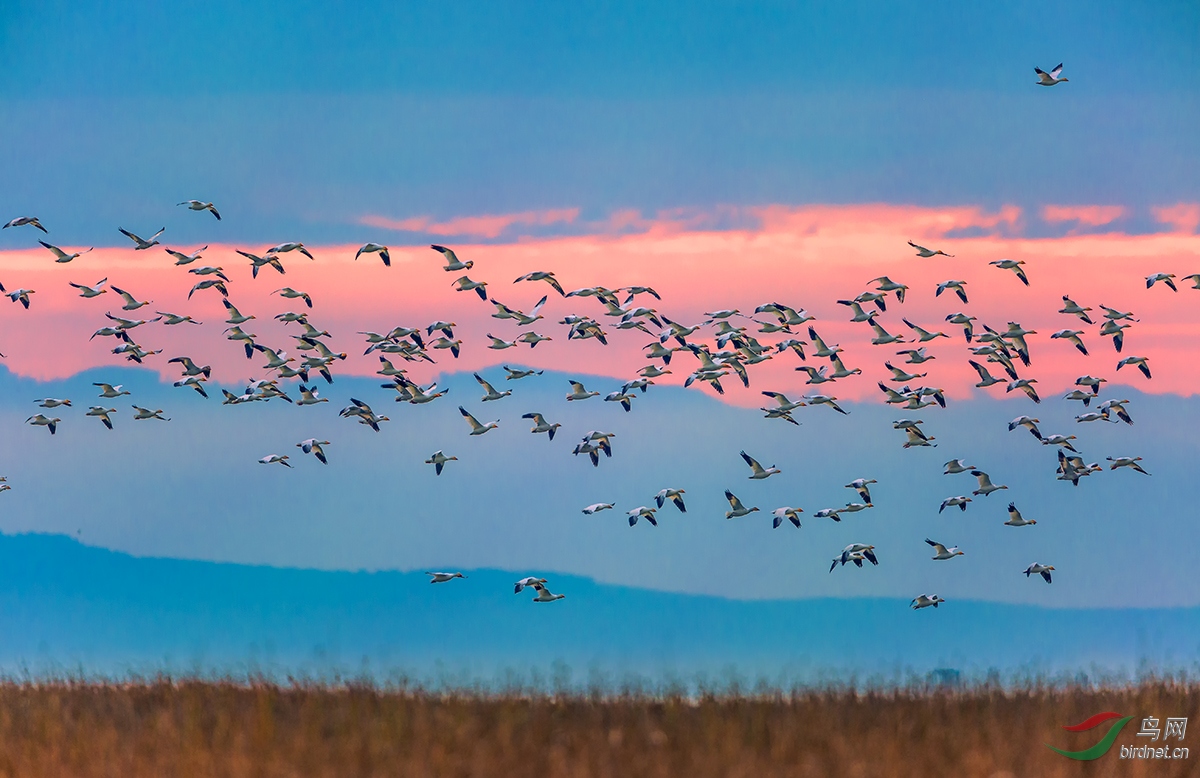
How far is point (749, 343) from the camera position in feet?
115

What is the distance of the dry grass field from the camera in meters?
17.1

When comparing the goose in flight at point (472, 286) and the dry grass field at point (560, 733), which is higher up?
the goose in flight at point (472, 286)

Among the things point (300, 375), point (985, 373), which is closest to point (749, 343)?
point (985, 373)

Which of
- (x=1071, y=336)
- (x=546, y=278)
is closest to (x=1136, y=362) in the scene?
(x=1071, y=336)

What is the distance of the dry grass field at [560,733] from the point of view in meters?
17.1

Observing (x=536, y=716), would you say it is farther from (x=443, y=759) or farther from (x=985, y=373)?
(x=985, y=373)

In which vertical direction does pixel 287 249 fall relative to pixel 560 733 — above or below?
above

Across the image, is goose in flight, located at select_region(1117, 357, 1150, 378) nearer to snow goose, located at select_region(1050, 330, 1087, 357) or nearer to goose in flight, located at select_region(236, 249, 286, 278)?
snow goose, located at select_region(1050, 330, 1087, 357)

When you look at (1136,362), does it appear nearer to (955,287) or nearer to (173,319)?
(955,287)

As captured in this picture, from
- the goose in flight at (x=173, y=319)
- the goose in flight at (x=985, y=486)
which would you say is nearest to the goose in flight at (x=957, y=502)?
the goose in flight at (x=985, y=486)

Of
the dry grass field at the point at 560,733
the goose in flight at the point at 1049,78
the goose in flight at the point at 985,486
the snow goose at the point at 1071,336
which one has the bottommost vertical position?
the dry grass field at the point at 560,733

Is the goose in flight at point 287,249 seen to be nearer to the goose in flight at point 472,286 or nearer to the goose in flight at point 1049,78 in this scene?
the goose in flight at point 472,286

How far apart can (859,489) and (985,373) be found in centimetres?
542

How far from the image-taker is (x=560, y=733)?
18281 millimetres
